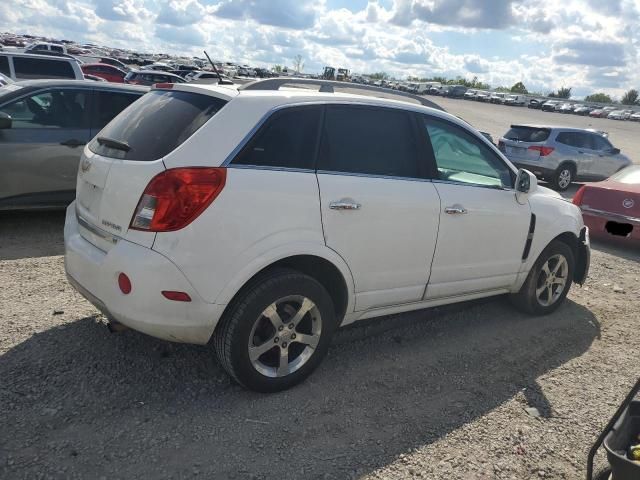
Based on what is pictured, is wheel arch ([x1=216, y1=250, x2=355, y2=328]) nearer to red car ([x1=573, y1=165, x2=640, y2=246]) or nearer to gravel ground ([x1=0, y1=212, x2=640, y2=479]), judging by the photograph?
gravel ground ([x1=0, y1=212, x2=640, y2=479])

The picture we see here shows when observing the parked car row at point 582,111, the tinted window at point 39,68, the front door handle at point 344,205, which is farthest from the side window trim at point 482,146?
the parked car row at point 582,111

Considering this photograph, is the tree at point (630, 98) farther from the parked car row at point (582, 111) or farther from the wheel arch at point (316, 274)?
the wheel arch at point (316, 274)

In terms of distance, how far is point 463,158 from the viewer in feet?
14.0

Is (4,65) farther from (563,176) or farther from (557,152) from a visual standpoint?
(563,176)

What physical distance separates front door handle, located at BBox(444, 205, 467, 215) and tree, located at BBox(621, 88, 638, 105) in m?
108

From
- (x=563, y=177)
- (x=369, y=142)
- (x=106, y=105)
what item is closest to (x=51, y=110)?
(x=106, y=105)

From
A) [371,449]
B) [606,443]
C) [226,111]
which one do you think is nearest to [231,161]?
[226,111]

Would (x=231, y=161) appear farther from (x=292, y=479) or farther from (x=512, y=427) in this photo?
(x=512, y=427)

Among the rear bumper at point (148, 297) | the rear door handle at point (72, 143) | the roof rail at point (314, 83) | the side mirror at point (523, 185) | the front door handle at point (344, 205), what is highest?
the roof rail at point (314, 83)

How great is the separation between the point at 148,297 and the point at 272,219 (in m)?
0.77

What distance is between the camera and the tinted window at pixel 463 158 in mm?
4031

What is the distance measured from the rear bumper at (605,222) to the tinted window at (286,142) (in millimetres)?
6154

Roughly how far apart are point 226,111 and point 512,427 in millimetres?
2451

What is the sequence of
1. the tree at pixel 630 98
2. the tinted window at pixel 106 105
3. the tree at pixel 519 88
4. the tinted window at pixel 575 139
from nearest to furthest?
the tinted window at pixel 106 105
the tinted window at pixel 575 139
the tree at pixel 630 98
the tree at pixel 519 88
